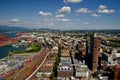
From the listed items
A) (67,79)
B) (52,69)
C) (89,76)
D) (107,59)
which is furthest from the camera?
(107,59)

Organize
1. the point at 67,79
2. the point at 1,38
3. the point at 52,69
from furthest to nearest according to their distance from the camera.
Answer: the point at 1,38, the point at 52,69, the point at 67,79

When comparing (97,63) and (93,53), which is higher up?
(93,53)

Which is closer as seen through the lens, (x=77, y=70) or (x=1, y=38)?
(x=77, y=70)

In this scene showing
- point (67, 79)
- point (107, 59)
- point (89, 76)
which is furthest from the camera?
point (107, 59)

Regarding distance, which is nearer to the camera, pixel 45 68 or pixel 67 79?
pixel 67 79

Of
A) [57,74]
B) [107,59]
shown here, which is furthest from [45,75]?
[107,59]

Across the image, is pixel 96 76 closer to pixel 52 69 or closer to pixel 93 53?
pixel 93 53

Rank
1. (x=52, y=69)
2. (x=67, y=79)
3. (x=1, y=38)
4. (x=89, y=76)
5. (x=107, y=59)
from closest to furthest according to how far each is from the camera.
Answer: (x=67, y=79) → (x=89, y=76) → (x=52, y=69) → (x=107, y=59) → (x=1, y=38)

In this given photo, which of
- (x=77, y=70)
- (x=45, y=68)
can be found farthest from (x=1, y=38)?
(x=77, y=70)

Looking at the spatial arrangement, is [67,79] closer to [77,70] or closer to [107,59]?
[77,70]
